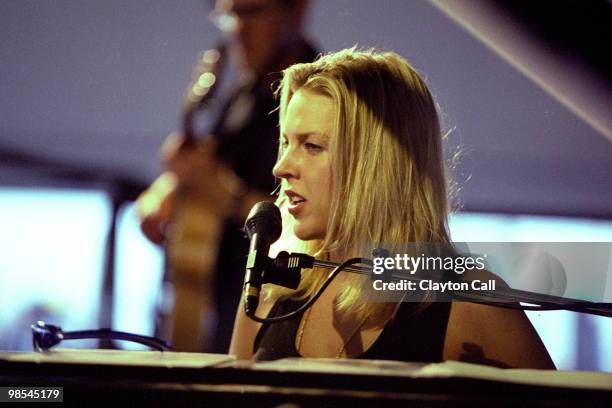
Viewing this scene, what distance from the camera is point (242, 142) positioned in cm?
243

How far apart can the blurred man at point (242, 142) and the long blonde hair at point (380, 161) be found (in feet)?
2.68

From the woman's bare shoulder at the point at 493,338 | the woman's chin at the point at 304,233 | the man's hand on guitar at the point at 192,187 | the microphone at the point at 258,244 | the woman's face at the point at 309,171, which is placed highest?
the man's hand on guitar at the point at 192,187

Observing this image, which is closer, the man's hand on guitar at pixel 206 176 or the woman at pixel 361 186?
the woman at pixel 361 186

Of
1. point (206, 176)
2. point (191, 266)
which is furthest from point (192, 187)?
point (191, 266)

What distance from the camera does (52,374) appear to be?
34.4 inches

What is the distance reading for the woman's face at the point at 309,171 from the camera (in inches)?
57.3

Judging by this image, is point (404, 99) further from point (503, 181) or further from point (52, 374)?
point (503, 181)

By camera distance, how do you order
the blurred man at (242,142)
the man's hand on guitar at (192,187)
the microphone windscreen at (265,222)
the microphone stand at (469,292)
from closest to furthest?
the microphone stand at (469,292)
the microphone windscreen at (265,222)
the blurred man at (242,142)
the man's hand on guitar at (192,187)

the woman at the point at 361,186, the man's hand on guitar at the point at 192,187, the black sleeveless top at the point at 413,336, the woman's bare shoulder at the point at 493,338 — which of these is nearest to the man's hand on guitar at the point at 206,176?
the man's hand on guitar at the point at 192,187

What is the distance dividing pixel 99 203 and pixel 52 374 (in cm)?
290

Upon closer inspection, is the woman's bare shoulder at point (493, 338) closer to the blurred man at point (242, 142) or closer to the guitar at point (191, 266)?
the blurred man at point (242, 142)

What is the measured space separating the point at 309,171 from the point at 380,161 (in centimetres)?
14

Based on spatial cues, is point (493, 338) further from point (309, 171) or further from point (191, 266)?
point (191, 266)

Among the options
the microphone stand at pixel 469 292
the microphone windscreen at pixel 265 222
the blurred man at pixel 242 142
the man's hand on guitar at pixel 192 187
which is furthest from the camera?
the man's hand on guitar at pixel 192 187
